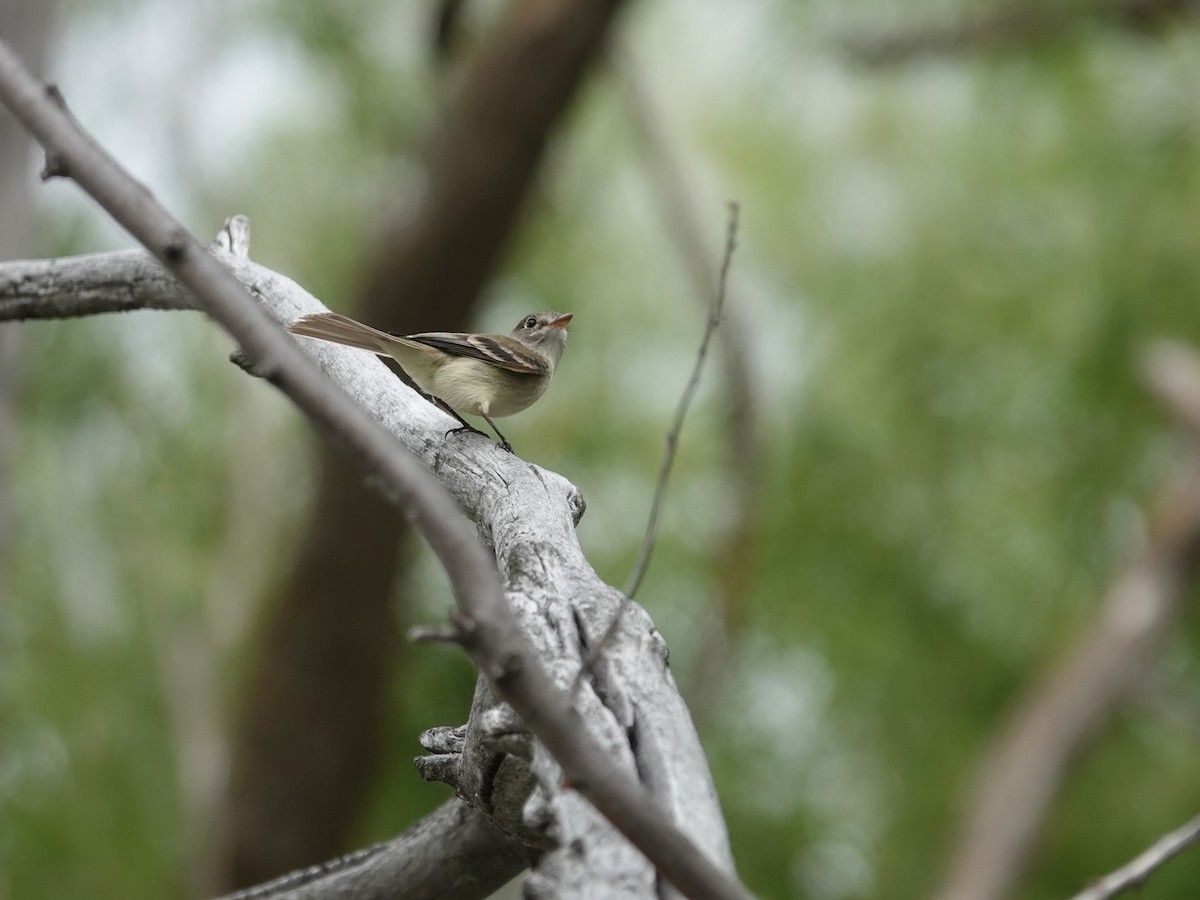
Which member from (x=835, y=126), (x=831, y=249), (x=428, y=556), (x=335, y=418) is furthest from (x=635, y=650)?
(x=835, y=126)

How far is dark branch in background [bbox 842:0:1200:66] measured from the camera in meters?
7.49

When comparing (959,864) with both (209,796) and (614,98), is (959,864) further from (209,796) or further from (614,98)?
(614,98)

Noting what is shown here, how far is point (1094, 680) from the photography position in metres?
7.25

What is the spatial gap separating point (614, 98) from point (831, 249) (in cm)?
266

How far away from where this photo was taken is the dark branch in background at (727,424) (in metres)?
7.46

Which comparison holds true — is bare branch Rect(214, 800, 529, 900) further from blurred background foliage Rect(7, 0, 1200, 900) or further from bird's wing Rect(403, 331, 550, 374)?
blurred background foliage Rect(7, 0, 1200, 900)

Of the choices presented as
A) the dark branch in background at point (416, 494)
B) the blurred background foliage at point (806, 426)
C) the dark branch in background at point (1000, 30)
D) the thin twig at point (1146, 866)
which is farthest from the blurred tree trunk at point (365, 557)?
the dark branch in background at point (416, 494)

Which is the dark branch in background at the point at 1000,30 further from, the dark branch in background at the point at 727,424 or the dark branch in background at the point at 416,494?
the dark branch in background at the point at 416,494

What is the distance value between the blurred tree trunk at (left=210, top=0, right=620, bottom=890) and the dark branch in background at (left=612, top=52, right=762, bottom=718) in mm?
1339

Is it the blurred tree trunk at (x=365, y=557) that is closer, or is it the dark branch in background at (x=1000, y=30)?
the blurred tree trunk at (x=365, y=557)

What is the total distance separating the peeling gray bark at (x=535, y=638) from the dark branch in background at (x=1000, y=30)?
6.47m

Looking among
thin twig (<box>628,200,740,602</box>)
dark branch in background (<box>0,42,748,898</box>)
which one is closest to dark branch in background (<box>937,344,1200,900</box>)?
thin twig (<box>628,200,740,602</box>)

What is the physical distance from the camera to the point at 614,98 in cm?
1153

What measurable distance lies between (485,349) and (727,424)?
496 centimetres
